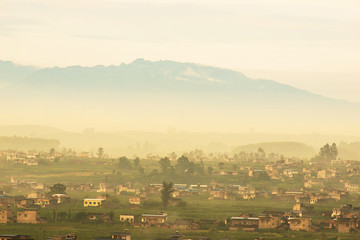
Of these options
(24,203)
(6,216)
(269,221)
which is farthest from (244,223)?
(24,203)

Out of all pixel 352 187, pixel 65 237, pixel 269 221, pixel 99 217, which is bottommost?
pixel 65 237

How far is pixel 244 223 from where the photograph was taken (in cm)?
9962

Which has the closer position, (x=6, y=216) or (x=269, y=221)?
(x=6, y=216)

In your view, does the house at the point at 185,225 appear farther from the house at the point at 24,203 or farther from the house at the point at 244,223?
the house at the point at 24,203

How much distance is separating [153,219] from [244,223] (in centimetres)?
998

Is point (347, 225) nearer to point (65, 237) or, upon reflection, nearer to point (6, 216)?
point (65, 237)

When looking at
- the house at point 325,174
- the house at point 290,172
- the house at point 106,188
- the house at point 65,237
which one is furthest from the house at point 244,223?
the house at point 325,174

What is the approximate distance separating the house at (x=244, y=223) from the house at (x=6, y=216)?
2375 centimetres

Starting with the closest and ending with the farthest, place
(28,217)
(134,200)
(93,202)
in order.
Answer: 1. (28,217)
2. (93,202)
3. (134,200)

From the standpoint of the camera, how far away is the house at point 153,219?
98875mm

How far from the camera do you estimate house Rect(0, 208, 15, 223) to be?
3844 inches

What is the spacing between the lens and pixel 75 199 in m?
121

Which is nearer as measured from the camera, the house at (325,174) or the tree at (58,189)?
the tree at (58,189)

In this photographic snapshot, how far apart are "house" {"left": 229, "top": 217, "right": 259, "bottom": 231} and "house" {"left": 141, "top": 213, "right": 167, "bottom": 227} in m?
7.61
